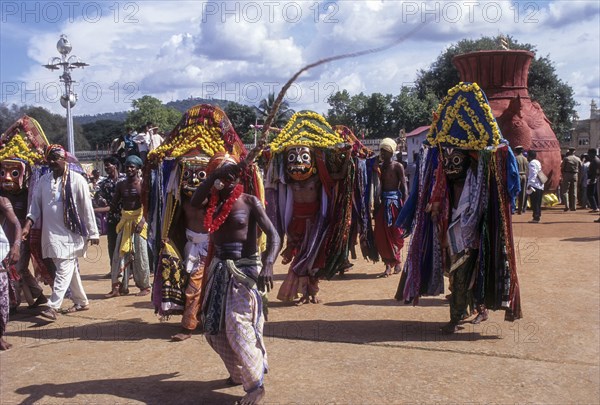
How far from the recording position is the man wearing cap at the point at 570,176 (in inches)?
672

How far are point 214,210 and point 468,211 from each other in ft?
7.99

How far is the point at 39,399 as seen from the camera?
14.7 ft

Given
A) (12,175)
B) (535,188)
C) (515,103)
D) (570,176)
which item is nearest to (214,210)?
(12,175)

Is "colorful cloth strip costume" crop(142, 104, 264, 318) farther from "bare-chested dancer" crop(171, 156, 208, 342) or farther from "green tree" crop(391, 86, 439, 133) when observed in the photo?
"green tree" crop(391, 86, 439, 133)

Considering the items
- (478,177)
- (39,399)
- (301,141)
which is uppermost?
(301,141)

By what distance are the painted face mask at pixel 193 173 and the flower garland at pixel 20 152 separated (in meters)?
2.40

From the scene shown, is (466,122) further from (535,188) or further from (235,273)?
(535,188)

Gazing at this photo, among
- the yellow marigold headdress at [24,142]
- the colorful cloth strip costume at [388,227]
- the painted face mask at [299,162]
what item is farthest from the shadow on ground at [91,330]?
the colorful cloth strip costume at [388,227]

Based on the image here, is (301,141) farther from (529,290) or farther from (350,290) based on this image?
(529,290)

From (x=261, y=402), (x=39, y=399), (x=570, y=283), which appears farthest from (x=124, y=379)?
(x=570, y=283)

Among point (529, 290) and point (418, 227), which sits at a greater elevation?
point (418, 227)

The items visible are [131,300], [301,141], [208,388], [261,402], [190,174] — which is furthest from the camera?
[131,300]

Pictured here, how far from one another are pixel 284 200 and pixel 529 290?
3.09 meters

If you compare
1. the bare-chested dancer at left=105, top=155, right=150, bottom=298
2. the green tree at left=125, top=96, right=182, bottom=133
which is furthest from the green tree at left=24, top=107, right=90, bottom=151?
the bare-chested dancer at left=105, top=155, right=150, bottom=298
